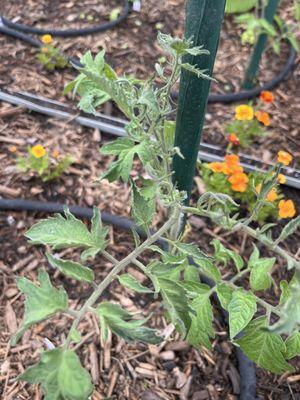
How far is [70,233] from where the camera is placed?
990 mm

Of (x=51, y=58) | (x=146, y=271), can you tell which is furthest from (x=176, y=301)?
(x=51, y=58)

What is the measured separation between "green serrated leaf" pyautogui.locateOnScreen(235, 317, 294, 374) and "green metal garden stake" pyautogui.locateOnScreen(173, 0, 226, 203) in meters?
0.47

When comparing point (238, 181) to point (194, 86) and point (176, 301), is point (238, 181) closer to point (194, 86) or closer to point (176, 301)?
point (194, 86)

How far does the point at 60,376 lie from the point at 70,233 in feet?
0.99

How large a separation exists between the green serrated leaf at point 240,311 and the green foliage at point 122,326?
275 millimetres

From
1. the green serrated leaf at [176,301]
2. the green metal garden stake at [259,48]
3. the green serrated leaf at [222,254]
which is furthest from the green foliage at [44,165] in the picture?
the green serrated leaf at [176,301]

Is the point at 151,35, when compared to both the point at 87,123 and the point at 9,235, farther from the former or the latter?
the point at 9,235

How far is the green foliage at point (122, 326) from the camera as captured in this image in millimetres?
834

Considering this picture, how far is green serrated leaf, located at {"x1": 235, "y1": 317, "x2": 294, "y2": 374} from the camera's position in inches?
45.6

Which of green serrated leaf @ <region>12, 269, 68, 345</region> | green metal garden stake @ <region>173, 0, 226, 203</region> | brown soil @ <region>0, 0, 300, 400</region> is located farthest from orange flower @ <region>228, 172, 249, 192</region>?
green serrated leaf @ <region>12, 269, 68, 345</region>

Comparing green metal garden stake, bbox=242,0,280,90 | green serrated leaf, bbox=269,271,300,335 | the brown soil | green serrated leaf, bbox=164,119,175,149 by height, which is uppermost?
green metal garden stake, bbox=242,0,280,90

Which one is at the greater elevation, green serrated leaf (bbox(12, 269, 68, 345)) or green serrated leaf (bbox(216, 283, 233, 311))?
green serrated leaf (bbox(12, 269, 68, 345))

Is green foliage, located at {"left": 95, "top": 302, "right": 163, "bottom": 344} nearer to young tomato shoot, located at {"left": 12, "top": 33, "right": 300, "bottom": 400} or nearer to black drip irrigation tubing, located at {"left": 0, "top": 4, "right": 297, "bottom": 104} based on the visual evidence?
young tomato shoot, located at {"left": 12, "top": 33, "right": 300, "bottom": 400}

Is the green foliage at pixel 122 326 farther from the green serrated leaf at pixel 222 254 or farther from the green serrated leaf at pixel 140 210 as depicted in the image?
the green serrated leaf at pixel 222 254
